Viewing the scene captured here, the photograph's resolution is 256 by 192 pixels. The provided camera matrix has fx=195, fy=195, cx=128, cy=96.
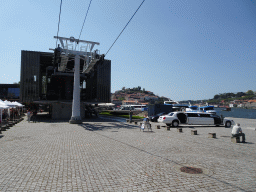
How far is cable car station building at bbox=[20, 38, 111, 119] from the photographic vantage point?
86.2 feet

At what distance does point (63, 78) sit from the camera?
4150cm

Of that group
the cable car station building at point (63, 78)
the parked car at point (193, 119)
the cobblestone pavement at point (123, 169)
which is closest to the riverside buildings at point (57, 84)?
the cable car station building at point (63, 78)

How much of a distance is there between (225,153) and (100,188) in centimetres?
651

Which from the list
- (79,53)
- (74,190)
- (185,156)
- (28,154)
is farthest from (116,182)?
(79,53)

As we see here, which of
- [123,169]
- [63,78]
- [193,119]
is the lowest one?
[123,169]

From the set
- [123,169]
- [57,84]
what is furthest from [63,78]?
[123,169]

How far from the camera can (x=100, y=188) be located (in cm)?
497

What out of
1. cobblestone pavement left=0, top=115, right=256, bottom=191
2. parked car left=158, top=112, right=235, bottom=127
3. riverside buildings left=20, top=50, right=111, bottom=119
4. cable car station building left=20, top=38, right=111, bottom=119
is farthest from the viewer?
riverside buildings left=20, top=50, right=111, bottom=119

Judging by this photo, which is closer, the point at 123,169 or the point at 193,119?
the point at 123,169

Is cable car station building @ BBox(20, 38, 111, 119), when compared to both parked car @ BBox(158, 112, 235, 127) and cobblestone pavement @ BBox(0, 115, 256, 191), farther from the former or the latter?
cobblestone pavement @ BBox(0, 115, 256, 191)

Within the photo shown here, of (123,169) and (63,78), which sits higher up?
(63,78)

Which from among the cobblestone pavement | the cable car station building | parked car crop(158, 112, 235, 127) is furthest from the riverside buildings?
the cobblestone pavement

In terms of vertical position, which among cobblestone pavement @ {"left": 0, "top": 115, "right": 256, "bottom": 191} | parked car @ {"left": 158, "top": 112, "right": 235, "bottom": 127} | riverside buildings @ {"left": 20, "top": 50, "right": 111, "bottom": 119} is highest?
riverside buildings @ {"left": 20, "top": 50, "right": 111, "bottom": 119}

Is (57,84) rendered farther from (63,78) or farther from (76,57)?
(76,57)
